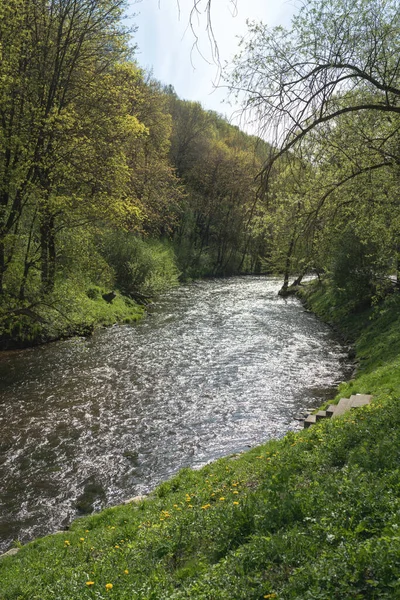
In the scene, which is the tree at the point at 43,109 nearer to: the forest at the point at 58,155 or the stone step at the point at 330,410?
the forest at the point at 58,155

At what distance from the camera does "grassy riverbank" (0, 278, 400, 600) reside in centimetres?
373

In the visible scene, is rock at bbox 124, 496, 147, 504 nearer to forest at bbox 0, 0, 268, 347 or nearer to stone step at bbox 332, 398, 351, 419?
stone step at bbox 332, 398, 351, 419

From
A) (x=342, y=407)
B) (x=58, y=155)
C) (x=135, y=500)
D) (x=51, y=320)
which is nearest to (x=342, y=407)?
(x=342, y=407)

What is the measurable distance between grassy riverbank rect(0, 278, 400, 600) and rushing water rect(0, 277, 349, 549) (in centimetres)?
167

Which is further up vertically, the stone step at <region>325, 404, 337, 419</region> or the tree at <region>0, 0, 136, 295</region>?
the tree at <region>0, 0, 136, 295</region>

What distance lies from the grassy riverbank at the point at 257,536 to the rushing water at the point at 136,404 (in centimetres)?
167

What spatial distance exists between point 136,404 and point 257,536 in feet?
31.5

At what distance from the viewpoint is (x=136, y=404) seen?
1384cm

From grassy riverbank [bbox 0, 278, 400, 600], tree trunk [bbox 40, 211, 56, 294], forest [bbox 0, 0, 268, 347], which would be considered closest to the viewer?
grassy riverbank [bbox 0, 278, 400, 600]

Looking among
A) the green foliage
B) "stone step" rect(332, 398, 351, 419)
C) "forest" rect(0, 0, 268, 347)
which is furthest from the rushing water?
the green foliage

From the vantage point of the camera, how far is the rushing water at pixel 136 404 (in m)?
9.39

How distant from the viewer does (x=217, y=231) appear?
60.6 meters

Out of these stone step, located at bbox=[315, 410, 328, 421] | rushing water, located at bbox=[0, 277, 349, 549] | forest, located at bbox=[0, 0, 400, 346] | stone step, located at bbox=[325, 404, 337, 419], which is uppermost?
forest, located at bbox=[0, 0, 400, 346]

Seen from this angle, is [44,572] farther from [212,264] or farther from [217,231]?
[217,231]
